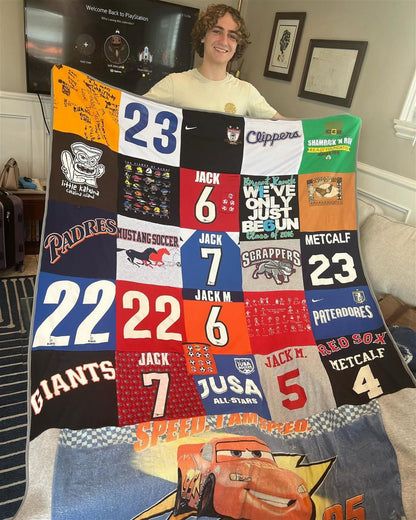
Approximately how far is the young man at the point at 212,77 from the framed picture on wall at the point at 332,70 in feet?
2.12

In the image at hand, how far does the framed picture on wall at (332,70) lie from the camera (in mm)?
2236

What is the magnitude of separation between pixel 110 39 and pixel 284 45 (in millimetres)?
1161

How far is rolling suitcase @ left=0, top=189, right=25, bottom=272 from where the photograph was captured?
2.40 m

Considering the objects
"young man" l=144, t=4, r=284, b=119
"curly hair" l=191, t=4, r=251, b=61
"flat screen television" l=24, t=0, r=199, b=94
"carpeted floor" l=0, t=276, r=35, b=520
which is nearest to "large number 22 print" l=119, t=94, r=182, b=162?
"young man" l=144, t=4, r=284, b=119

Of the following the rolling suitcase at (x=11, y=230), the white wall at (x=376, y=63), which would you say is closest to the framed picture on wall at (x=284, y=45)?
the white wall at (x=376, y=63)

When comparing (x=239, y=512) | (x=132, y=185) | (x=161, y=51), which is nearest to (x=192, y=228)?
(x=132, y=185)

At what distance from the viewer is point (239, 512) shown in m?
0.98

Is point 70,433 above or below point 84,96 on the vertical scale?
below

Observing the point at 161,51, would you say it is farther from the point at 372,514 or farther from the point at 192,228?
the point at 372,514

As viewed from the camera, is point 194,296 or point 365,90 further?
point 365,90

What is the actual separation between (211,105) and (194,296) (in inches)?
38.3

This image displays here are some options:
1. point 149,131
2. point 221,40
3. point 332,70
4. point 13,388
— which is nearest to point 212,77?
point 221,40

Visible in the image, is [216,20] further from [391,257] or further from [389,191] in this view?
[391,257]

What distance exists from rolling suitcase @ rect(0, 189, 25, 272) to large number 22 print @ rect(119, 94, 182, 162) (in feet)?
3.67
